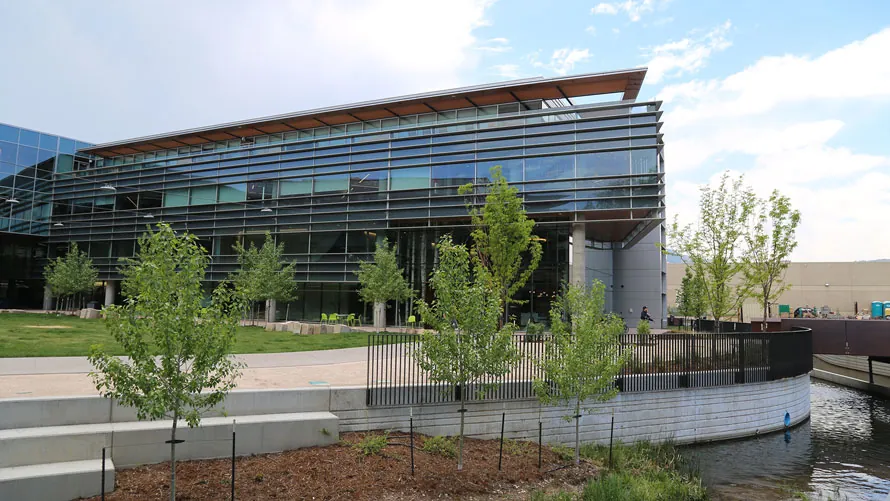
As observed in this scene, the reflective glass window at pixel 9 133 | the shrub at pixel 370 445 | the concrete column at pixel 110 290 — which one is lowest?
the shrub at pixel 370 445

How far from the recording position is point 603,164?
29562 mm

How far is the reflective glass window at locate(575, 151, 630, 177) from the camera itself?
29.2 m

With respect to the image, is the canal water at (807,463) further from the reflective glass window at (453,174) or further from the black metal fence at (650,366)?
the reflective glass window at (453,174)

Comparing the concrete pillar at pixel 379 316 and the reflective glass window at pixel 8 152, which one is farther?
the reflective glass window at pixel 8 152

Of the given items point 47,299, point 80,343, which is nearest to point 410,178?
point 80,343

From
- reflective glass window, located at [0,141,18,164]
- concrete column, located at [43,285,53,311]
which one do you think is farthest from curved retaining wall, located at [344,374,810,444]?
reflective glass window, located at [0,141,18,164]

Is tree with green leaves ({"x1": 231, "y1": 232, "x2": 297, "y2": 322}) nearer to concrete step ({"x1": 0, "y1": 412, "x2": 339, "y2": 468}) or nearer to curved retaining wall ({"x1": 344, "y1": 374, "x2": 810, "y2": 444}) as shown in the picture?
curved retaining wall ({"x1": 344, "y1": 374, "x2": 810, "y2": 444})

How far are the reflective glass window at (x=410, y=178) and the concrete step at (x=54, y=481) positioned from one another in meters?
26.5

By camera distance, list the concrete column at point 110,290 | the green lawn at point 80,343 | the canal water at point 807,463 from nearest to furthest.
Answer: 1. the canal water at point 807,463
2. the green lawn at point 80,343
3. the concrete column at point 110,290

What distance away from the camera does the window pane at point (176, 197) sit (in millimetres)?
42688

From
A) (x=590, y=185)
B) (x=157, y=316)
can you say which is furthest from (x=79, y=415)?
(x=590, y=185)

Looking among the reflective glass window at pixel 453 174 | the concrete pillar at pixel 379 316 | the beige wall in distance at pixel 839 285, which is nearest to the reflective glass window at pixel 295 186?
the concrete pillar at pixel 379 316

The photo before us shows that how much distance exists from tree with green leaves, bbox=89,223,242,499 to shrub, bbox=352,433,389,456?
3355 mm

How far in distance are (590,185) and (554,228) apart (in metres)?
3.54
